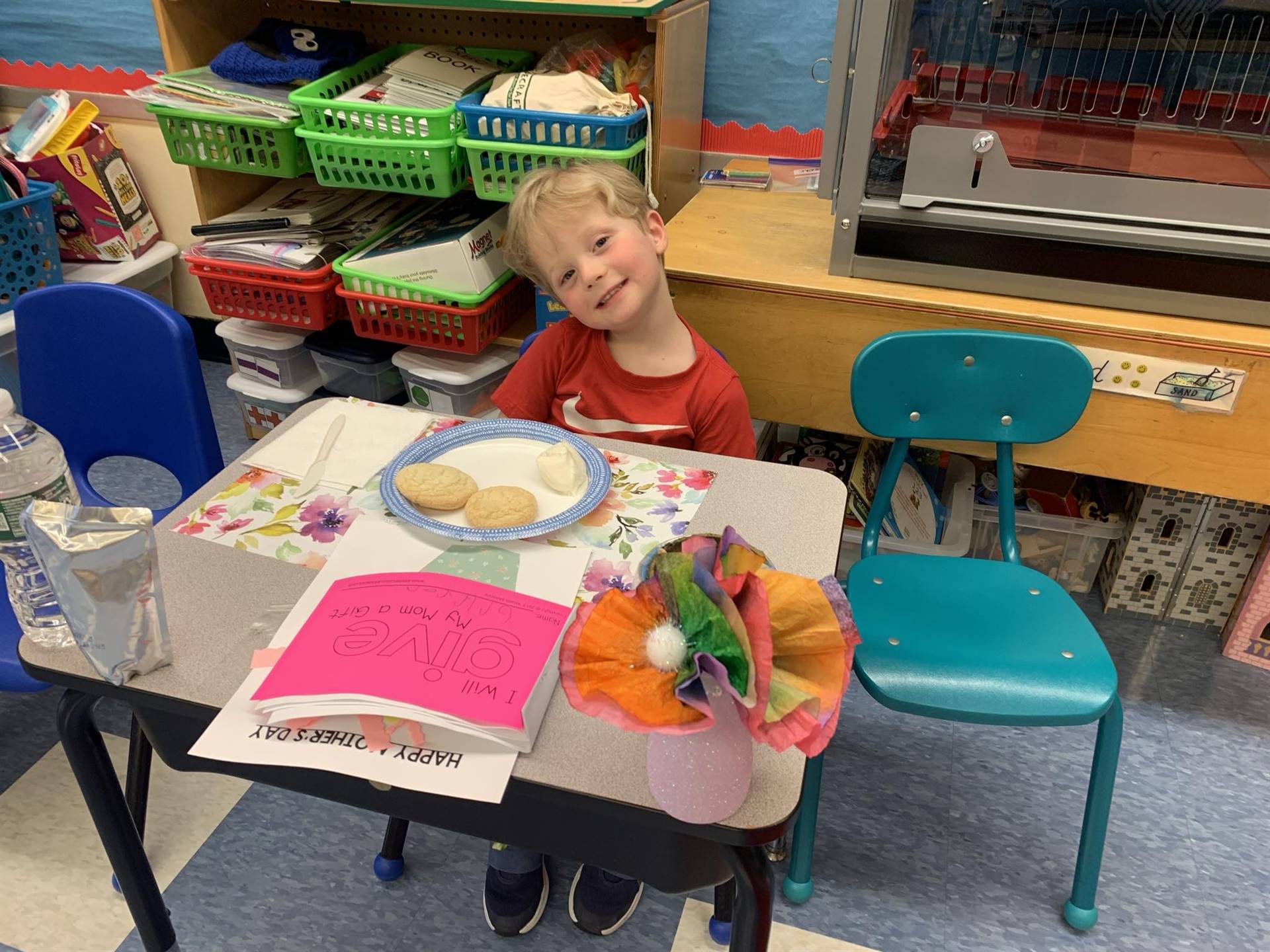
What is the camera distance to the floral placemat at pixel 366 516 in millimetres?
869

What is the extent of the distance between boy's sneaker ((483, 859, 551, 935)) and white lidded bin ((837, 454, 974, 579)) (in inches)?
30.1

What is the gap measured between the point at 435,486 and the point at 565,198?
436 millimetres

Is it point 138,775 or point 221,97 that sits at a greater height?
point 221,97

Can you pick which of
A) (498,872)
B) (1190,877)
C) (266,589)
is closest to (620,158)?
(266,589)

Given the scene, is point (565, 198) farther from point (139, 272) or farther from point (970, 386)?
point (139, 272)

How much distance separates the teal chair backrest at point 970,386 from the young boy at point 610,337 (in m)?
0.21

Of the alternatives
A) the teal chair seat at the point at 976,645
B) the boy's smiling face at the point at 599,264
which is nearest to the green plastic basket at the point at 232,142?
the boy's smiling face at the point at 599,264

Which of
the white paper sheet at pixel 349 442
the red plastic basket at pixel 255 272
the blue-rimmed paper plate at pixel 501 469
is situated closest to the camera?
the blue-rimmed paper plate at pixel 501 469

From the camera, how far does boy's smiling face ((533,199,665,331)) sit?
1117mm

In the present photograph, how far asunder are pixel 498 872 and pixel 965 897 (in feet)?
2.20

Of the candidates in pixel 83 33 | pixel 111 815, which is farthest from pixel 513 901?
pixel 83 33

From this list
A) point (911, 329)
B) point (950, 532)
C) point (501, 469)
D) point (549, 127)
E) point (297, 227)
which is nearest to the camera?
point (501, 469)

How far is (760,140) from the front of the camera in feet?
6.15

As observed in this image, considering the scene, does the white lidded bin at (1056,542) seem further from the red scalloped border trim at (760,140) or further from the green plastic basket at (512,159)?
the green plastic basket at (512,159)
